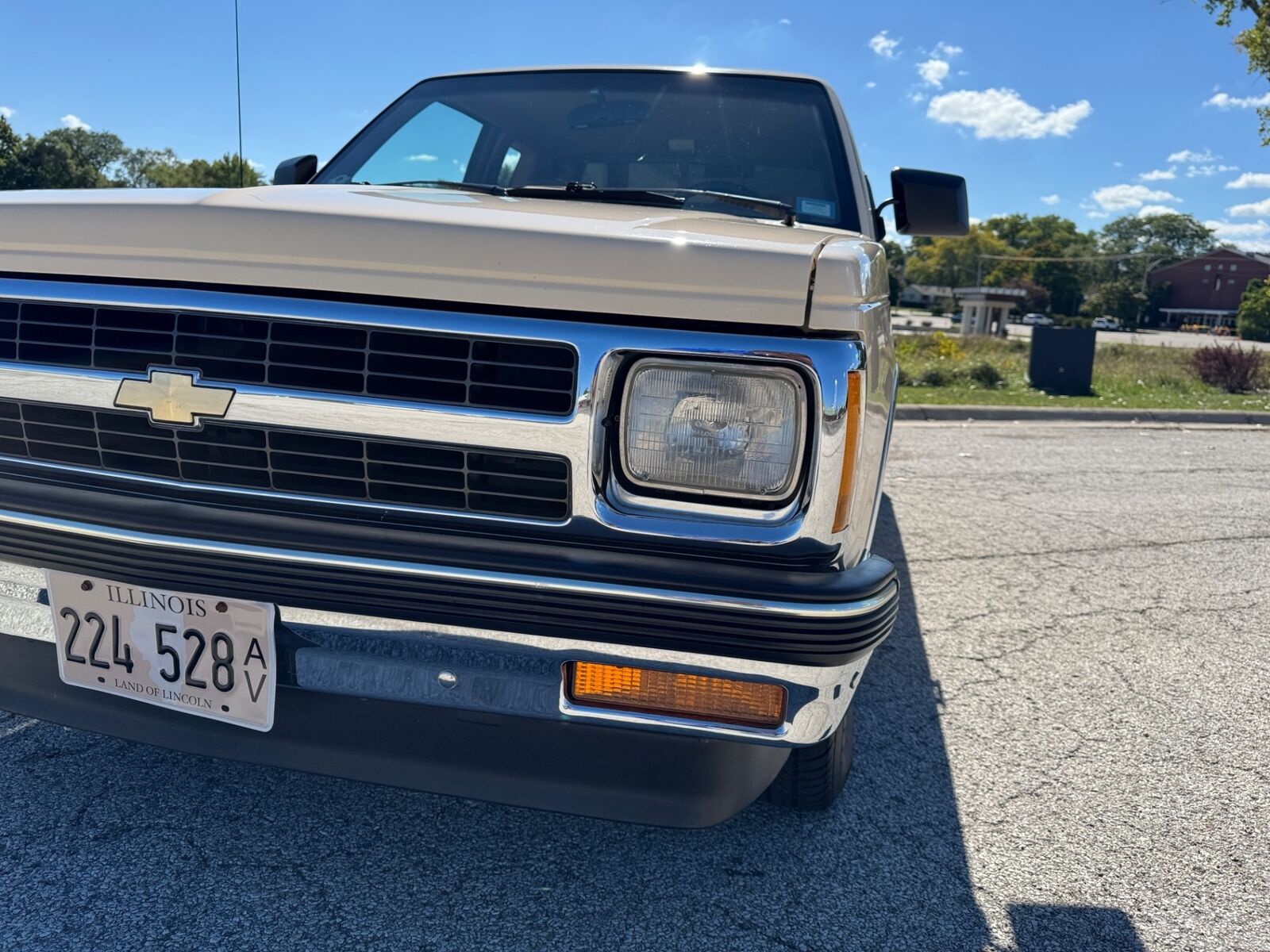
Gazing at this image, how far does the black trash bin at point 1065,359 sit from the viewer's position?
12633mm

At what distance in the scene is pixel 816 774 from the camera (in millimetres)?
2098

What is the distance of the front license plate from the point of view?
5.31 ft

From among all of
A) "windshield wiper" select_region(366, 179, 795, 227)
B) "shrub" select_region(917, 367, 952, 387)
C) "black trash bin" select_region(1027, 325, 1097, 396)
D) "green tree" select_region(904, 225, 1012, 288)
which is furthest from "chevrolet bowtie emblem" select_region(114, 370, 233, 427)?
"green tree" select_region(904, 225, 1012, 288)

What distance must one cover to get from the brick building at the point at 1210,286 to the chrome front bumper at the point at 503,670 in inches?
3880

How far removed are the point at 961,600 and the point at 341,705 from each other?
2.92 meters

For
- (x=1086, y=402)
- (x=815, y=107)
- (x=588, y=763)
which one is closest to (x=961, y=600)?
(x=815, y=107)

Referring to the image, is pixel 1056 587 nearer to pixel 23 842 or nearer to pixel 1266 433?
pixel 23 842

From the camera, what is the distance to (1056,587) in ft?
13.4

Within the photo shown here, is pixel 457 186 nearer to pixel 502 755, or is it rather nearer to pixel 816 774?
pixel 502 755

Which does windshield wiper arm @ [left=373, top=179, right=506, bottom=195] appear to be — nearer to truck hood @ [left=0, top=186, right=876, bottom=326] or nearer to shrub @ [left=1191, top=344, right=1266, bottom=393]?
truck hood @ [left=0, top=186, right=876, bottom=326]

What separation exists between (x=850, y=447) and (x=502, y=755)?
763 mm

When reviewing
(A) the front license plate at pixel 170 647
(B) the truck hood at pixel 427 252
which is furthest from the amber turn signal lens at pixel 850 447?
(A) the front license plate at pixel 170 647

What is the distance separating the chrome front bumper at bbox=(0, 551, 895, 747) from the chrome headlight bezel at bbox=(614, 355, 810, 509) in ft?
0.57

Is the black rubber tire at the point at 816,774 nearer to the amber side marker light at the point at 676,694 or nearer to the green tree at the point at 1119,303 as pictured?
the amber side marker light at the point at 676,694
